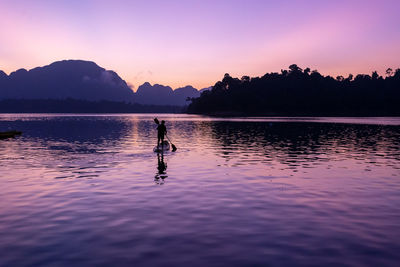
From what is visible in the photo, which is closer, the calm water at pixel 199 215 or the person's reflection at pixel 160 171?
the calm water at pixel 199 215

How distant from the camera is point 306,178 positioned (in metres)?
20.9

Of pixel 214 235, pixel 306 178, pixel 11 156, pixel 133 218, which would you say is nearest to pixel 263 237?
pixel 214 235

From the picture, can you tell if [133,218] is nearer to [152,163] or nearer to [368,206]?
[368,206]

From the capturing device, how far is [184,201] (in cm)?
1538

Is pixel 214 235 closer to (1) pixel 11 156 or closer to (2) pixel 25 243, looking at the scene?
(2) pixel 25 243

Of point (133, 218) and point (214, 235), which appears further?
point (133, 218)

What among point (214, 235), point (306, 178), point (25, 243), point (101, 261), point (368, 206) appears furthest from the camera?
point (306, 178)

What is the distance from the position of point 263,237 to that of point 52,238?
6826 millimetres

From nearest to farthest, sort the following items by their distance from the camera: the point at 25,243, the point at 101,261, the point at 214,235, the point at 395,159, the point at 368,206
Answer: the point at 101,261 < the point at 25,243 < the point at 214,235 < the point at 368,206 < the point at 395,159

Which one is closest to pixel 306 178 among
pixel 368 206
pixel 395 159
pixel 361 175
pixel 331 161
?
pixel 361 175

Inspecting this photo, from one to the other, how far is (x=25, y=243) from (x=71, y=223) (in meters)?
2.08

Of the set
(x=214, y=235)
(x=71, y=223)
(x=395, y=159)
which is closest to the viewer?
(x=214, y=235)

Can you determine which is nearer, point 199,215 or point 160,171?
point 199,215

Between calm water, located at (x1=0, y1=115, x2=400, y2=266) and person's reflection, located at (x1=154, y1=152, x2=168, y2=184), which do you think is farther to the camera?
person's reflection, located at (x1=154, y1=152, x2=168, y2=184)
